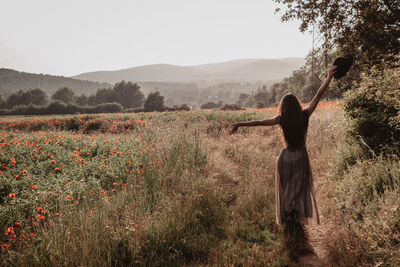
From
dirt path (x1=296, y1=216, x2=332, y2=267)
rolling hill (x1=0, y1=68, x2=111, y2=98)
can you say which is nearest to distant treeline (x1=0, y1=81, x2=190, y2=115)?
rolling hill (x1=0, y1=68, x2=111, y2=98)

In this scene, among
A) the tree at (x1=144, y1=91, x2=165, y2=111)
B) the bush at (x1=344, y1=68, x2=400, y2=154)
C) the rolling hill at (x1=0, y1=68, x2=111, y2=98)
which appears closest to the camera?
the bush at (x1=344, y1=68, x2=400, y2=154)

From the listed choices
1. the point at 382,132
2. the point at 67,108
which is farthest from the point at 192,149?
the point at 67,108

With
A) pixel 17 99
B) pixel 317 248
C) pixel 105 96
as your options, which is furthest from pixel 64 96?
pixel 317 248

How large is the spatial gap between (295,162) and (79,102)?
64.5 metres

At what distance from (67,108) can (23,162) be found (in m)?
39.9

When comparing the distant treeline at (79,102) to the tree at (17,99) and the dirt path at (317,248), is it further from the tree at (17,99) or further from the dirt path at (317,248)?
the dirt path at (317,248)

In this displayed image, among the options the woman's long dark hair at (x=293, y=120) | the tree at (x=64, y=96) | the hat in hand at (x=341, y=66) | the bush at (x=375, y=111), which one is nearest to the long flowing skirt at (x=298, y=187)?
the woman's long dark hair at (x=293, y=120)

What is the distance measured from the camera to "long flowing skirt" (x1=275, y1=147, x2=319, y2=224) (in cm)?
309

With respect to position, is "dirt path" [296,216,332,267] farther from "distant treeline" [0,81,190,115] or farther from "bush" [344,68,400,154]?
"distant treeline" [0,81,190,115]

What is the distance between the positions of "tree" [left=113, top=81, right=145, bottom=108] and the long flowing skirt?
61.5m

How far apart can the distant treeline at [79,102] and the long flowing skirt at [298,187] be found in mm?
31704

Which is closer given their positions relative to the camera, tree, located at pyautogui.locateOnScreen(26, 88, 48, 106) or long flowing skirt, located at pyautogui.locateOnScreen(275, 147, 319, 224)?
long flowing skirt, located at pyautogui.locateOnScreen(275, 147, 319, 224)

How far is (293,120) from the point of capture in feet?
9.80

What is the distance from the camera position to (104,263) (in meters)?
2.46
